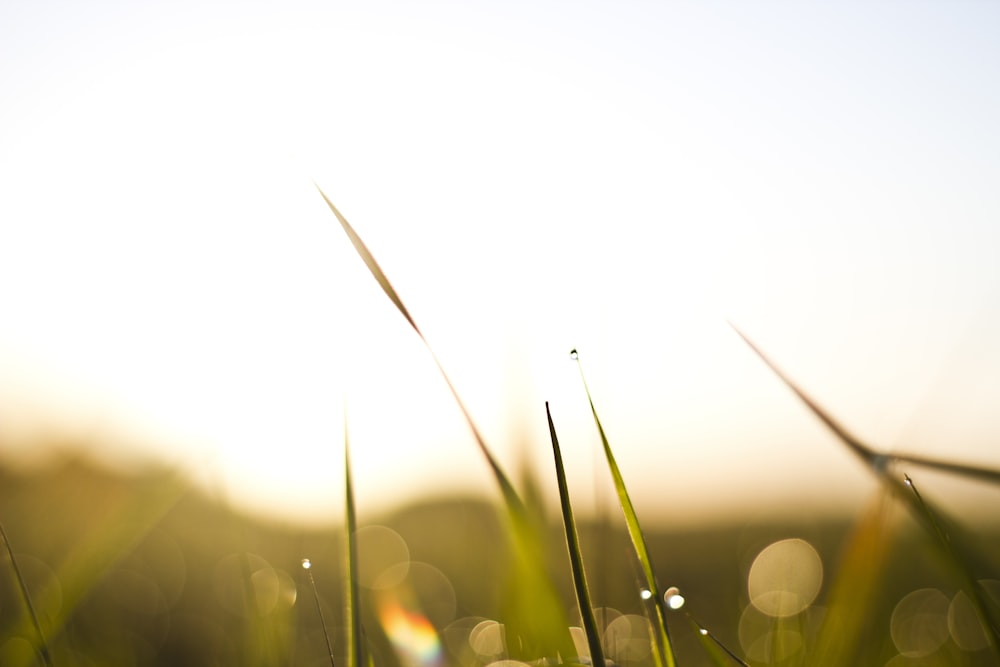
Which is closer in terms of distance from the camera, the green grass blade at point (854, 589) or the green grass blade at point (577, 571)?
the green grass blade at point (577, 571)

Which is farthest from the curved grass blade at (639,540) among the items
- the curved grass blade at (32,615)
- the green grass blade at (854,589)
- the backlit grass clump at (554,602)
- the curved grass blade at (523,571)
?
the curved grass blade at (32,615)

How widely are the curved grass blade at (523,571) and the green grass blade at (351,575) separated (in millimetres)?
130

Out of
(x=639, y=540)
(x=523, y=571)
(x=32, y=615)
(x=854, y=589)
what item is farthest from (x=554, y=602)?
(x=32, y=615)

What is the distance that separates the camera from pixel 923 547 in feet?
2.43

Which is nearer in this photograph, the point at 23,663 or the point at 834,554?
the point at 23,663

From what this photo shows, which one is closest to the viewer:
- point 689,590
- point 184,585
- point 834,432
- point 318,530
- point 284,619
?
point 834,432

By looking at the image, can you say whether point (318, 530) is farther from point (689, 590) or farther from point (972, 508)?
point (972, 508)

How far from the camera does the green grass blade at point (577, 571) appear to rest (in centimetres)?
58

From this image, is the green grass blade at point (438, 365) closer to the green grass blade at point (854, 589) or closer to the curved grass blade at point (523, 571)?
the curved grass blade at point (523, 571)

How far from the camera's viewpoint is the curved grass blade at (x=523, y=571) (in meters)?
0.74

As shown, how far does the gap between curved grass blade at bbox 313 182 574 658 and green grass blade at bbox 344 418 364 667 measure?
0.13 m

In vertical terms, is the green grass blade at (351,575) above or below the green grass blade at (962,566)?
above

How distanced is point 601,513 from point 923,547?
1.13 ft

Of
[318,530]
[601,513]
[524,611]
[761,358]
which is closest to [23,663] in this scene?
[524,611]
